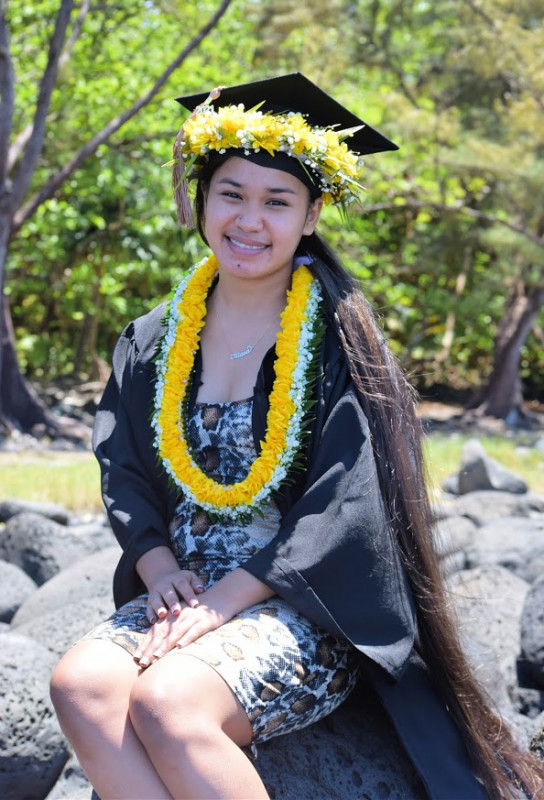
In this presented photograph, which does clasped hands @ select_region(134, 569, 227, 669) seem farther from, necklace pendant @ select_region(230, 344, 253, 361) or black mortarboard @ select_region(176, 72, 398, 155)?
black mortarboard @ select_region(176, 72, 398, 155)

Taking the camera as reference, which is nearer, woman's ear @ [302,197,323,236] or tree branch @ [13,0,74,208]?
woman's ear @ [302,197,323,236]

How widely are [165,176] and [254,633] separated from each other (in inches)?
443

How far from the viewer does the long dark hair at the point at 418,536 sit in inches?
110

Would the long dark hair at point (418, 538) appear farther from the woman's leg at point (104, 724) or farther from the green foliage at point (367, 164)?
the green foliage at point (367, 164)

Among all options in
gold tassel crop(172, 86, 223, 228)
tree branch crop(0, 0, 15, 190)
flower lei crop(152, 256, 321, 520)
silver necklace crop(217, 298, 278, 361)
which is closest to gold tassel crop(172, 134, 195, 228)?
gold tassel crop(172, 86, 223, 228)

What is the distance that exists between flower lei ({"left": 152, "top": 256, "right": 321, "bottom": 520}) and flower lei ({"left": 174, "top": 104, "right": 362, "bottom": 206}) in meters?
0.32

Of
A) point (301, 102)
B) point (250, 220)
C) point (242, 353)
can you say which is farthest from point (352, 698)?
point (301, 102)

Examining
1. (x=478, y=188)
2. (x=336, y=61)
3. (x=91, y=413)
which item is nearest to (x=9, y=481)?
(x=91, y=413)

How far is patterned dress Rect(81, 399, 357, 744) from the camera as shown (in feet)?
8.00

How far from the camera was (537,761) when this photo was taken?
2939mm

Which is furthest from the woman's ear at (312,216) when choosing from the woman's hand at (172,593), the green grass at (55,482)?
the green grass at (55,482)

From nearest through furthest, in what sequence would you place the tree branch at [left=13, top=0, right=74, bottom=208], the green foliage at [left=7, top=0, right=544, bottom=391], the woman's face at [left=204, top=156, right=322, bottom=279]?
the woman's face at [left=204, top=156, right=322, bottom=279] < the tree branch at [left=13, top=0, right=74, bottom=208] < the green foliage at [left=7, top=0, right=544, bottom=391]

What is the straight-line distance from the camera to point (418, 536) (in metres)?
2.84

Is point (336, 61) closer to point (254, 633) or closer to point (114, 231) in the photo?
point (114, 231)
